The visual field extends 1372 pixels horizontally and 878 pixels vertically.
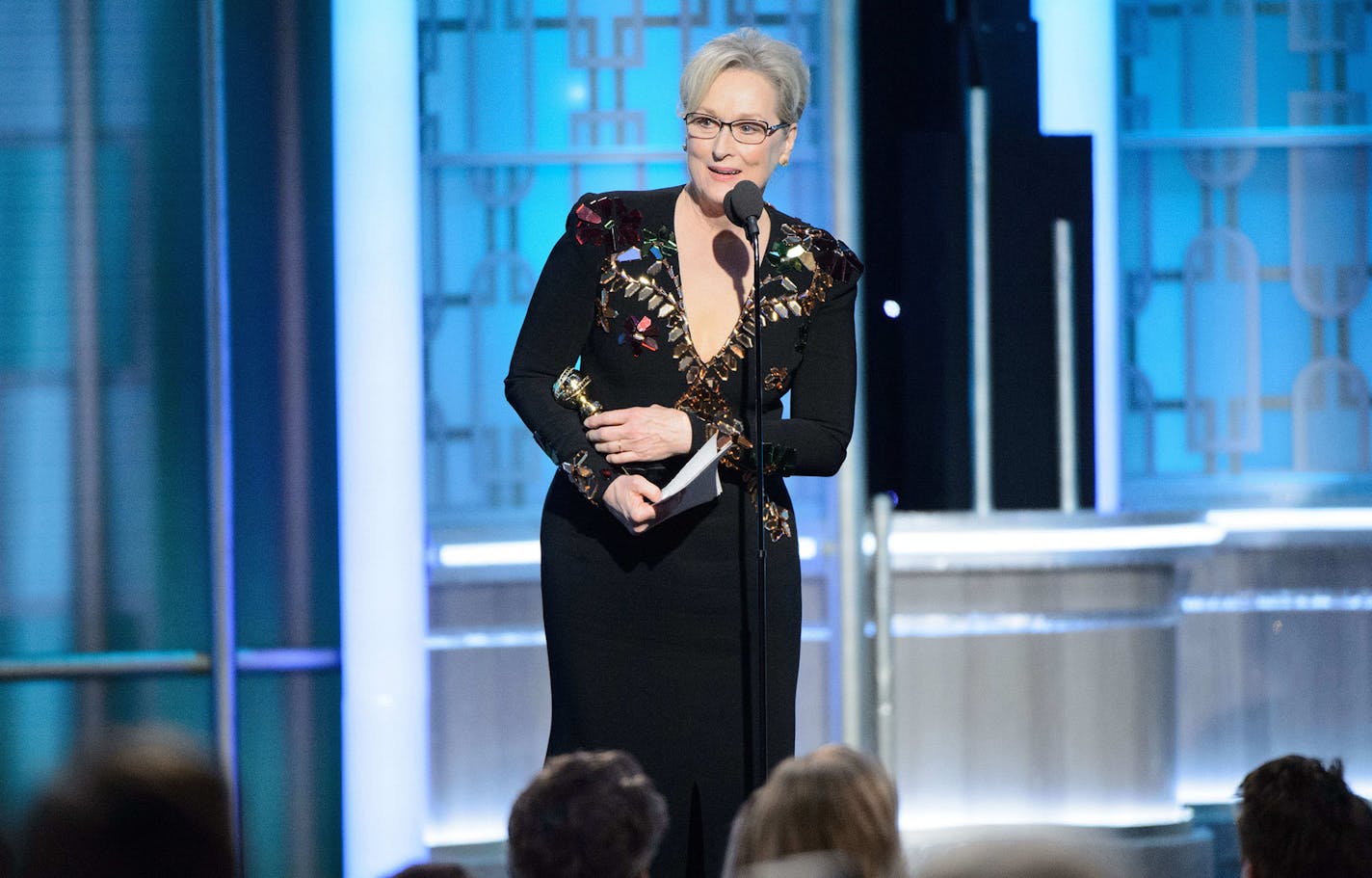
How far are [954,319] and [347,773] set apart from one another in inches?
74.1

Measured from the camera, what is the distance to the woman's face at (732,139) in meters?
2.44

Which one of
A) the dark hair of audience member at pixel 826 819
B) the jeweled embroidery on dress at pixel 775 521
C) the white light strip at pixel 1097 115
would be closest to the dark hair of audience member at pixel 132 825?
the dark hair of audience member at pixel 826 819

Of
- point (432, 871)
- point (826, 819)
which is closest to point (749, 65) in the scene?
point (826, 819)

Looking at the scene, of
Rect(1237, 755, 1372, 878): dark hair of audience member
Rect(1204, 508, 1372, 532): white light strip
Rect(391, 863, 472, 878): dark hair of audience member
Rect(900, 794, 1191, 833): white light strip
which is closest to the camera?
Rect(391, 863, 472, 878): dark hair of audience member

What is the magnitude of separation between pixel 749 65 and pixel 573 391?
0.58 metres

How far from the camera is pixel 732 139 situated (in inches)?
96.0

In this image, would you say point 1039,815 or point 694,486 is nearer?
point 694,486

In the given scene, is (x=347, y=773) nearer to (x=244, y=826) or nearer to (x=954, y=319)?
(x=244, y=826)

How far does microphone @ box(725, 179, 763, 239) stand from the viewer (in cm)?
227

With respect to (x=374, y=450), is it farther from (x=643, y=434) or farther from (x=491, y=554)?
(x=643, y=434)

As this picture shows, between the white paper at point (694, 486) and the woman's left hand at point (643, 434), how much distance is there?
7 centimetres

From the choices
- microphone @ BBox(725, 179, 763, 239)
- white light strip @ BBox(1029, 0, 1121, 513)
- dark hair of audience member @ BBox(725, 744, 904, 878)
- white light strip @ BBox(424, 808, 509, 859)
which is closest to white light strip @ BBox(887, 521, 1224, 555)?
white light strip @ BBox(1029, 0, 1121, 513)

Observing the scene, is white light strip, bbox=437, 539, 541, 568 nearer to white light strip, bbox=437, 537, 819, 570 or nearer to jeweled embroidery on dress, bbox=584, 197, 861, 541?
white light strip, bbox=437, 537, 819, 570

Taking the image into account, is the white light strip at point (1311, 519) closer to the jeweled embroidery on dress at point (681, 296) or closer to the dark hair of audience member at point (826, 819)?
the jeweled embroidery on dress at point (681, 296)
